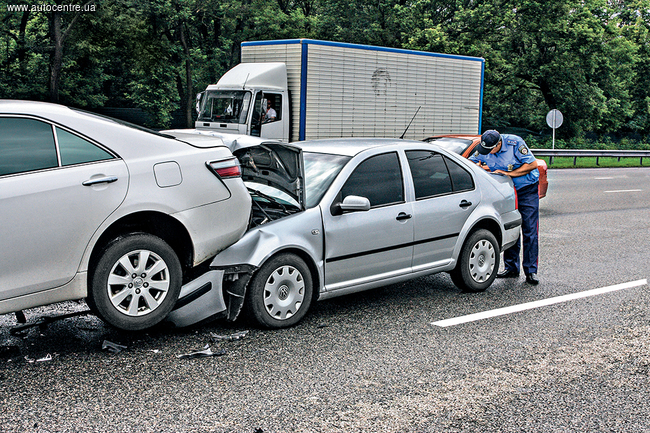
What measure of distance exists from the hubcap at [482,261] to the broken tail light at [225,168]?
268cm

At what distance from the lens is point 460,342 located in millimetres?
5500

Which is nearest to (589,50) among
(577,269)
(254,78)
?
(254,78)

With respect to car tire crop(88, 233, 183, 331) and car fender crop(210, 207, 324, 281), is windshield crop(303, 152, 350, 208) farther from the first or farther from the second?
car tire crop(88, 233, 183, 331)

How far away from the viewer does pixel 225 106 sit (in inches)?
693

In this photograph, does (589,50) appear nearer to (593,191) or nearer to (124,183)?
(593,191)

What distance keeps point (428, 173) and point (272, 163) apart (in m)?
1.51

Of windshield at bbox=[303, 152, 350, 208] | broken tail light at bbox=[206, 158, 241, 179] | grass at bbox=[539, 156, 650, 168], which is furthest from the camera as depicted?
grass at bbox=[539, 156, 650, 168]

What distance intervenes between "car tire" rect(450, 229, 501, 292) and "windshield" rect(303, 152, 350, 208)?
157cm

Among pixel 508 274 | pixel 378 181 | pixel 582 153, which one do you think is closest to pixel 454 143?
pixel 508 274

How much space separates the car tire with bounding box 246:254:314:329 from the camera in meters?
5.47

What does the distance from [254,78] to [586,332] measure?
12.9 meters

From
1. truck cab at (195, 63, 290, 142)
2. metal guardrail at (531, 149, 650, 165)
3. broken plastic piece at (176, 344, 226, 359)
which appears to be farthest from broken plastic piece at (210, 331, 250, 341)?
metal guardrail at (531, 149, 650, 165)

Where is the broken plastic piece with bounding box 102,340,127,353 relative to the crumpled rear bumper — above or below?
below

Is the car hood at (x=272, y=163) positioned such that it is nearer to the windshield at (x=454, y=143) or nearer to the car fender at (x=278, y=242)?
the car fender at (x=278, y=242)
